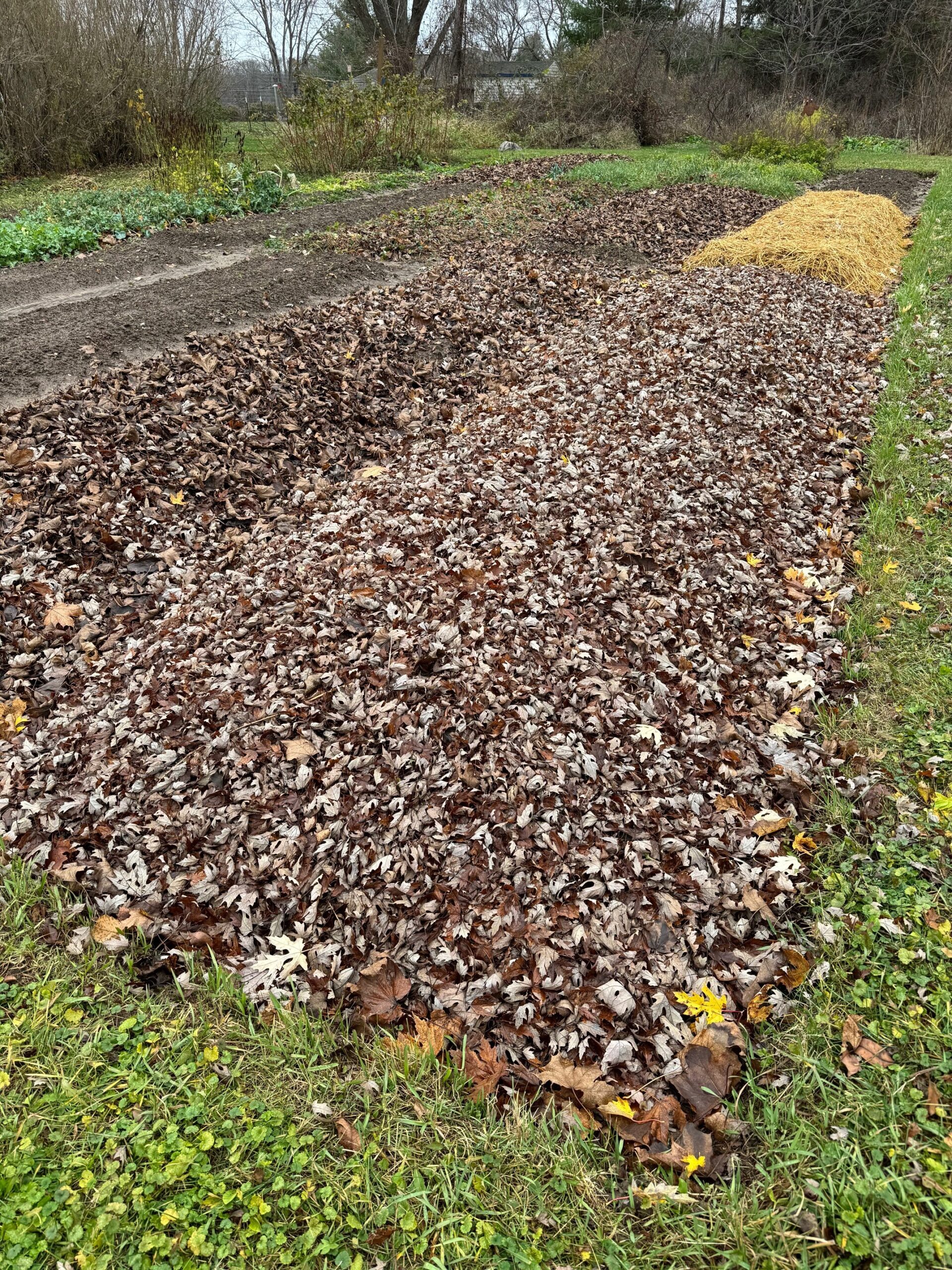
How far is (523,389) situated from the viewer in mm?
5625

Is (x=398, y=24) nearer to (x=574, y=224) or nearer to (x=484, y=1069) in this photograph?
(x=574, y=224)

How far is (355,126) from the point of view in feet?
45.7

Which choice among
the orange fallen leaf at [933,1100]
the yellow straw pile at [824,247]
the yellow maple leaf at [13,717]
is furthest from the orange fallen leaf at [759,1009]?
the yellow straw pile at [824,247]

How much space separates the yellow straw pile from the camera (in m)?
8.06

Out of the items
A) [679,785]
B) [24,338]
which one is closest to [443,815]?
[679,785]

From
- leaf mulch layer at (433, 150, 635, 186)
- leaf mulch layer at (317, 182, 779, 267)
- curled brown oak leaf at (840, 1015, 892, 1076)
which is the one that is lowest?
curled brown oak leaf at (840, 1015, 892, 1076)

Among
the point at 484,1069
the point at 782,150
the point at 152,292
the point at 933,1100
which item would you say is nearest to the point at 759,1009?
the point at 933,1100

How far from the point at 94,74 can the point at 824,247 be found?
13.2 meters

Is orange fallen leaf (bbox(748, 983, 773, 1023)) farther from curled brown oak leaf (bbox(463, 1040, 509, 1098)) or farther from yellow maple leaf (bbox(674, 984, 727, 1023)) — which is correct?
curled brown oak leaf (bbox(463, 1040, 509, 1098))

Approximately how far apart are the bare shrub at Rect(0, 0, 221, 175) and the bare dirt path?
20.0 feet

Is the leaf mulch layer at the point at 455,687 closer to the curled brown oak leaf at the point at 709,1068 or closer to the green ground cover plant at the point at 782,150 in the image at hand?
the curled brown oak leaf at the point at 709,1068

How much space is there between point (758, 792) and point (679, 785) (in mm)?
305

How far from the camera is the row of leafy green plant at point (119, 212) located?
28.0ft

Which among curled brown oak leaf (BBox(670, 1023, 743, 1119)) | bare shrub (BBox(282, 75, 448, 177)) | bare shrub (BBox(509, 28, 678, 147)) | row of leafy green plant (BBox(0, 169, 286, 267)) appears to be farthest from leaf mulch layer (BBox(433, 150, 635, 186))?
curled brown oak leaf (BBox(670, 1023, 743, 1119))
